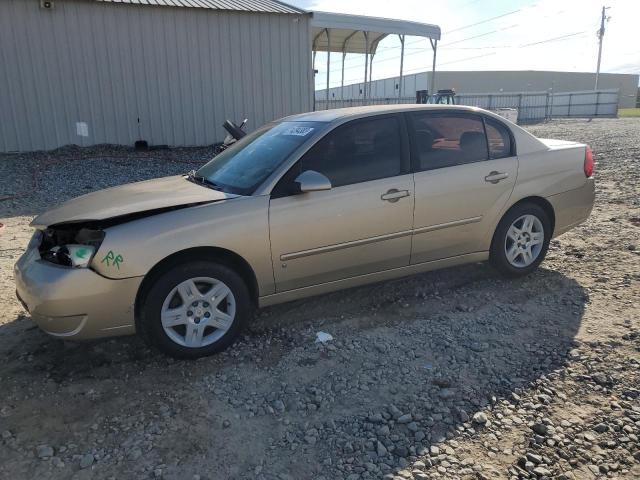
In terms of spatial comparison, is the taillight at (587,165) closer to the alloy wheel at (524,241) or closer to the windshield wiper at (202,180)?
the alloy wheel at (524,241)

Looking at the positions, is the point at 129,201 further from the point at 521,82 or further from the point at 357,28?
the point at 521,82

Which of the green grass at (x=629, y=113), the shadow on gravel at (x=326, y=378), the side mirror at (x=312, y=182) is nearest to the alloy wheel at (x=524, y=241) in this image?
the shadow on gravel at (x=326, y=378)

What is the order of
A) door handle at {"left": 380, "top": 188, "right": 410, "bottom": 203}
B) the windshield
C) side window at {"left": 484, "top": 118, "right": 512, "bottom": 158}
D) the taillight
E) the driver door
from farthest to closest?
1. the taillight
2. side window at {"left": 484, "top": 118, "right": 512, "bottom": 158}
3. door handle at {"left": 380, "top": 188, "right": 410, "bottom": 203}
4. the windshield
5. the driver door

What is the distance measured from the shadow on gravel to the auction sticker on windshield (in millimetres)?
1440

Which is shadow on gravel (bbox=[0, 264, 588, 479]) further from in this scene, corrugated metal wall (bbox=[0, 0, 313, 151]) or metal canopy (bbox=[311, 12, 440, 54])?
metal canopy (bbox=[311, 12, 440, 54])

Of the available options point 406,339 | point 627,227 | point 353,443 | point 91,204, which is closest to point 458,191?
point 406,339

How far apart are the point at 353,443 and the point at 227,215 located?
5.52 ft

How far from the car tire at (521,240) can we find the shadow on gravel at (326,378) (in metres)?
0.33

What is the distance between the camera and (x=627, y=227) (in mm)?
6184

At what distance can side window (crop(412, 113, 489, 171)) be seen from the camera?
418 centimetres

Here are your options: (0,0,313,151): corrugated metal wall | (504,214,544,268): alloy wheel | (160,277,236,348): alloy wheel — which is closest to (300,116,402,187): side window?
(160,277,236,348): alloy wheel

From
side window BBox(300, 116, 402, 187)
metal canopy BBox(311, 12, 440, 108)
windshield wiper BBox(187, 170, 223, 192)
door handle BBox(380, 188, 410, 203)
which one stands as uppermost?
metal canopy BBox(311, 12, 440, 108)

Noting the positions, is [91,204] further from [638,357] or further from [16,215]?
[16,215]

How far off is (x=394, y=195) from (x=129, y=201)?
2.00m
